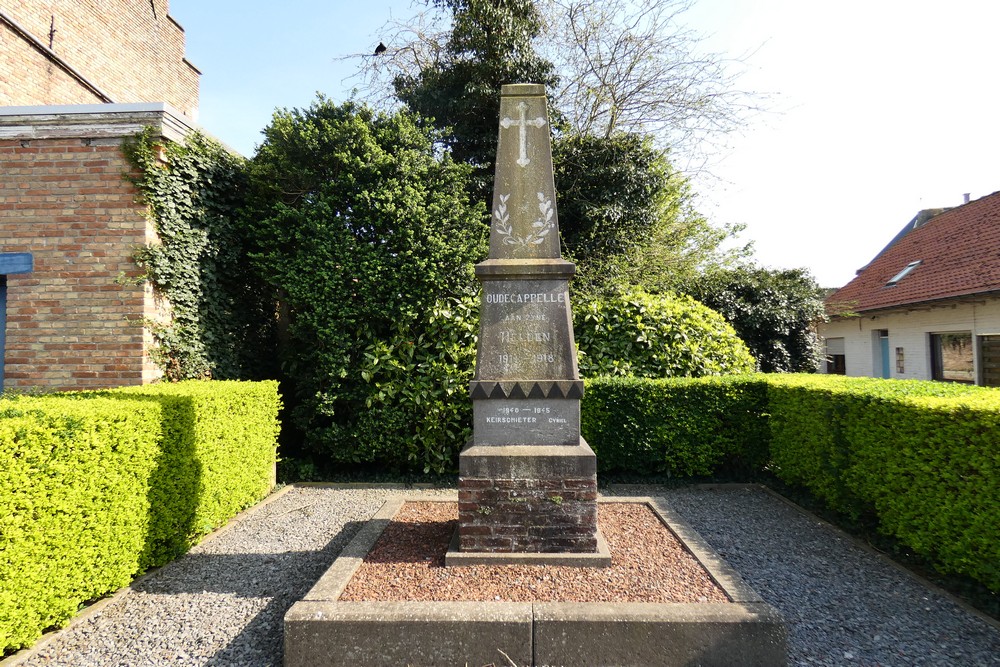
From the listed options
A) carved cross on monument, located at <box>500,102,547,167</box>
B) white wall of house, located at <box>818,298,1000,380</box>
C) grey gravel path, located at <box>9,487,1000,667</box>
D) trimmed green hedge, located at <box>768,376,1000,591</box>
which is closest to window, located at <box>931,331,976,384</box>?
white wall of house, located at <box>818,298,1000,380</box>

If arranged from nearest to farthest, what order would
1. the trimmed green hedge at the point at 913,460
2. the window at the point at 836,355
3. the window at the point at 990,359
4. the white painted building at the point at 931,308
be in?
the trimmed green hedge at the point at 913,460 < the window at the point at 990,359 < the white painted building at the point at 931,308 < the window at the point at 836,355

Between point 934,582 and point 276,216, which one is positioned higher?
point 276,216

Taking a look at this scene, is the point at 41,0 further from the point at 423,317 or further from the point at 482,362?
the point at 482,362

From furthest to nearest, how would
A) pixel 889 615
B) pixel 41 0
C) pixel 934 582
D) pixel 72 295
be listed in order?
1. pixel 41 0
2. pixel 72 295
3. pixel 934 582
4. pixel 889 615

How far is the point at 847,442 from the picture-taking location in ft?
16.9

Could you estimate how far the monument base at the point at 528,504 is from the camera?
12.4 feet

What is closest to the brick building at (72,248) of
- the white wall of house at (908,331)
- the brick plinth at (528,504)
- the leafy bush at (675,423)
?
the brick plinth at (528,504)

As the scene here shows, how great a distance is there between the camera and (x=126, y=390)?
481cm

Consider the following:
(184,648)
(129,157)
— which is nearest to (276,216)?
(129,157)

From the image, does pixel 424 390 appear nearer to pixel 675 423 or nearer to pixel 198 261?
pixel 198 261

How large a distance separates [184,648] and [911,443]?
564 centimetres

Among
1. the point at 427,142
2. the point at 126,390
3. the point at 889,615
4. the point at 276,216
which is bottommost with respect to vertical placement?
the point at 889,615

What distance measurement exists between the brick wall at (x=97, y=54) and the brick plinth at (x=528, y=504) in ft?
33.6

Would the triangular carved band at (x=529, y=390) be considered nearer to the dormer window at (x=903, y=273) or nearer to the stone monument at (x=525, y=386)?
the stone monument at (x=525, y=386)
